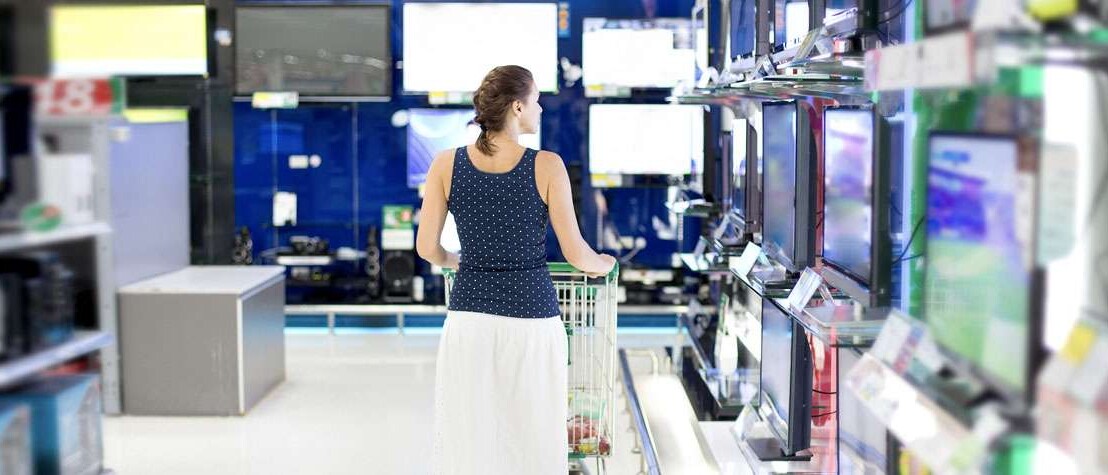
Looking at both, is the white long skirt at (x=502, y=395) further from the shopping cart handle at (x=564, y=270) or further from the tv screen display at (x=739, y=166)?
the tv screen display at (x=739, y=166)

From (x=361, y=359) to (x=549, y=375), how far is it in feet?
13.3

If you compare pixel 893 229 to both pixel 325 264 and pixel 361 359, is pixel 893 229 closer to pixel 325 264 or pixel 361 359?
pixel 361 359

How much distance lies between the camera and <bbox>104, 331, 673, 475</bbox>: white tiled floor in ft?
17.6

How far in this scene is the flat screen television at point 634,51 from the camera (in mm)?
8188

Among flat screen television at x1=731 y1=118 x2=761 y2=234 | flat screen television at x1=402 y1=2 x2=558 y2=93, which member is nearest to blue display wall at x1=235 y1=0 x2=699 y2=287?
flat screen television at x1=402 y1=2 x2=558 y2=93

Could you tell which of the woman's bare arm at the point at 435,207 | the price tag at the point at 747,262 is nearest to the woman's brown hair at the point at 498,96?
the woman's bare arm at the point at 435,207

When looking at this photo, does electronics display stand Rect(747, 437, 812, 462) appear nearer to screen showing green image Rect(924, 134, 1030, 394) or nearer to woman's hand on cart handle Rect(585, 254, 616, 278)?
woman's hand on cart handle Rect(585, 254, 616, 278)

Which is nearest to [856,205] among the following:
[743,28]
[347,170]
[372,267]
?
[743,28]

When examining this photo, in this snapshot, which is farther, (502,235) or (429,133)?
(429,133)

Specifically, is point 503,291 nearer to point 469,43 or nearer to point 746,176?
point 746,176

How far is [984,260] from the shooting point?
237cm

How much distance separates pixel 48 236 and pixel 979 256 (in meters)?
1.75

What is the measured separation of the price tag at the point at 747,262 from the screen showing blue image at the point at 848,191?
0.89 m

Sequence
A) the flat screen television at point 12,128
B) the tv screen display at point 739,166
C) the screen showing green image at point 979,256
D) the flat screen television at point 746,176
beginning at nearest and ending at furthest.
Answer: the screen showing green image at point 979,256, the flat screen television at point 12,128, the flat screen television at point 746,176, the tv screen display at point 739,166
